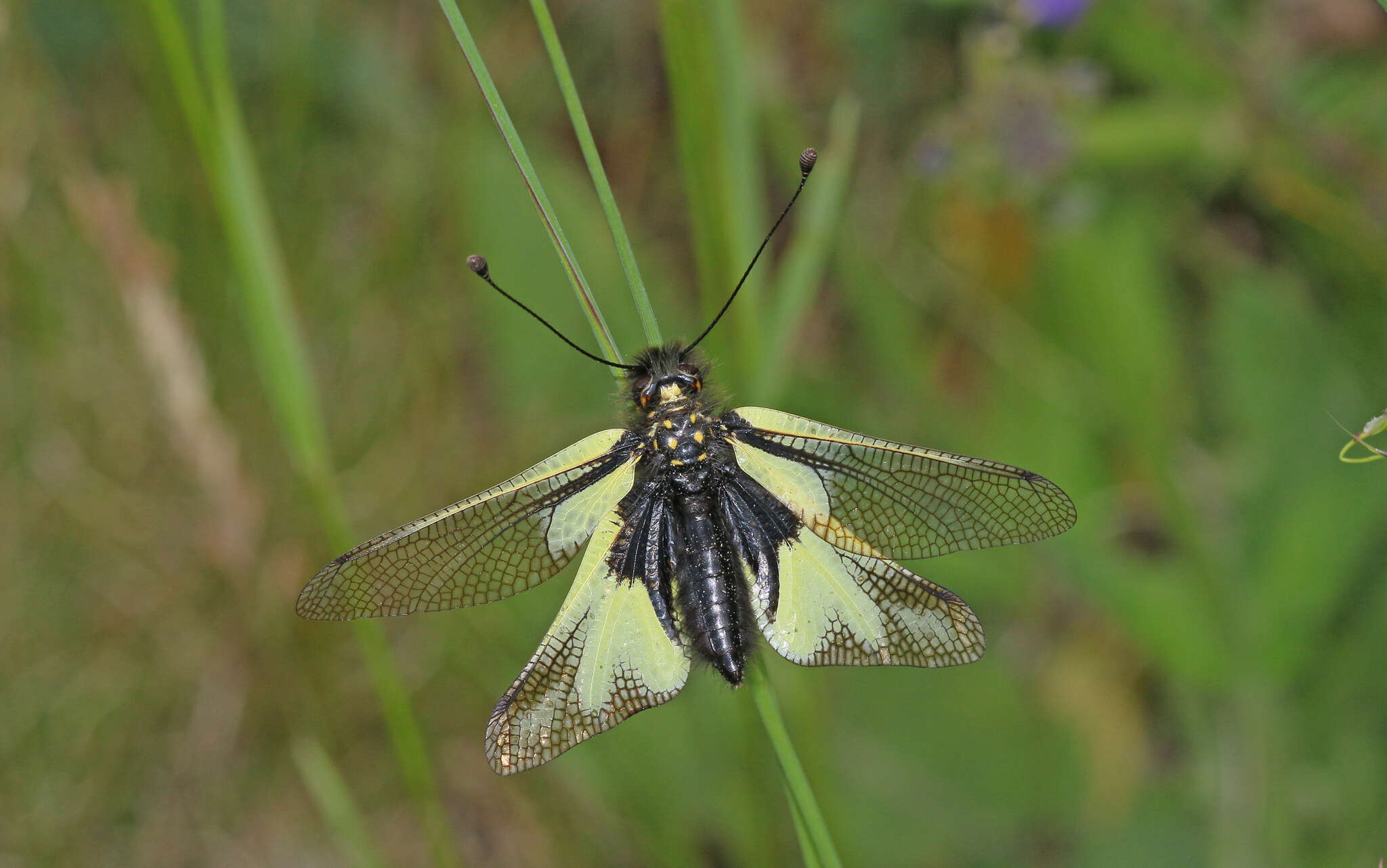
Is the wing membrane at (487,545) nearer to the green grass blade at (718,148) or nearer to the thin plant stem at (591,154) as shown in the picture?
the thin plant stem at (591,154)

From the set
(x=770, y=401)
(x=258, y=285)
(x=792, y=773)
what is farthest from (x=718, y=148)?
(x=792, y=773)

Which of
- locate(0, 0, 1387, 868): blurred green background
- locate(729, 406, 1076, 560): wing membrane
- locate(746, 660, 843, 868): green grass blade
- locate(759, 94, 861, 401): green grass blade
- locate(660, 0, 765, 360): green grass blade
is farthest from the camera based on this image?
locate(0, 0, 1387, 868): blurred green background

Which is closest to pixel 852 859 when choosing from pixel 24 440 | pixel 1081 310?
pixel 1081 310

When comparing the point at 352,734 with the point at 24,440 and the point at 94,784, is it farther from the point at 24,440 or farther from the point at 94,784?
the point at 24,440

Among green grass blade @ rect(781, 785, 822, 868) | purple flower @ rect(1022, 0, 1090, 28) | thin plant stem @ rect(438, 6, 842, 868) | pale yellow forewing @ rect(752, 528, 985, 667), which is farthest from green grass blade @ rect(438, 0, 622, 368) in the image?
purple flower @ rect(1022, 0, 1090, 28)

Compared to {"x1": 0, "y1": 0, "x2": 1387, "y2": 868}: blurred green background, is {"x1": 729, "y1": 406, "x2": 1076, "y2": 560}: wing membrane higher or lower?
lower

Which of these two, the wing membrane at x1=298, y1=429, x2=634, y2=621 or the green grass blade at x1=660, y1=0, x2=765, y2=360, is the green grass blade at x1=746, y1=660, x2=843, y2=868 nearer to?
the wing membrane at x1=298, y1=429, x2=634, y2=621

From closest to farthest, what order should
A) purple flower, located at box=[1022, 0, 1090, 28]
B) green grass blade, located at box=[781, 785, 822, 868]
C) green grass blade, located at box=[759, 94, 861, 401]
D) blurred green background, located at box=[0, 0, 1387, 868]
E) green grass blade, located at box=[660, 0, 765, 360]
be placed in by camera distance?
green grass blade, located at box=[781, 785, 822, 868] < green grass blade, located at box=[660, 0, 765, 360] < green grass blade, located at box=[759, 94, 861, 401] < purple flower, located at box=[1022, 0, 1090, 28] < blurred green background, located at box=[0, 0, 1387, 868]
